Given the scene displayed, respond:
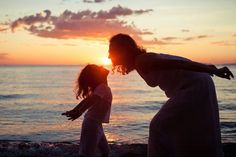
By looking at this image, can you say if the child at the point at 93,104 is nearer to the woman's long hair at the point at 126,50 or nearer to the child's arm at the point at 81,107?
the child's arm at the point at 81,107

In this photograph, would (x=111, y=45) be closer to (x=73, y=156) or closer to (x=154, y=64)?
(x=154, y=64)

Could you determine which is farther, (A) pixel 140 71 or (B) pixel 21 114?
(B) pixel 21 114

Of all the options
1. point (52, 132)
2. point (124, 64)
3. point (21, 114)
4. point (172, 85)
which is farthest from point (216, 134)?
point (21, 114)

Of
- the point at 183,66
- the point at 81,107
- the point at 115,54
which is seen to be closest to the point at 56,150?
the point at 81,107

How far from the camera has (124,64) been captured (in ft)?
14.3

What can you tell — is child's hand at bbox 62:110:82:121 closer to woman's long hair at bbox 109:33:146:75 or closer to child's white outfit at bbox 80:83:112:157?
child's white outfit at bbox 80:83:112:157

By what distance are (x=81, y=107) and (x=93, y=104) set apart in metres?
0.55

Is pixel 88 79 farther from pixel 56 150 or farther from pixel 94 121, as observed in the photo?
pixel 56 150

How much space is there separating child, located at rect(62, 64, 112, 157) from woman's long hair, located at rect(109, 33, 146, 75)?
7.16 feet

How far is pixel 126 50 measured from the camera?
4.35 metres

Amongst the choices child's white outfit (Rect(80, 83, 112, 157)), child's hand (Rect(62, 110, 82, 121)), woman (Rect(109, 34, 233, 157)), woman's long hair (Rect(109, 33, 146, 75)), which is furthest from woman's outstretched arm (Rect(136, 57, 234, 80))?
child's white outfit (Rect(80, 83, 112, 157))

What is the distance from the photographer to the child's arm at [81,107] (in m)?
5.72

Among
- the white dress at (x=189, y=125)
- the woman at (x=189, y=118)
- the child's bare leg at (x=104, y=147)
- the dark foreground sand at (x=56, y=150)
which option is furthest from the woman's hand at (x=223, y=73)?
the dark foreground sand at (x=56, y=150)

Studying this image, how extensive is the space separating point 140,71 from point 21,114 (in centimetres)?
2201
